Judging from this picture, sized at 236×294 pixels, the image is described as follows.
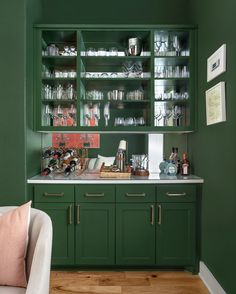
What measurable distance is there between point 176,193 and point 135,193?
0.41 metres

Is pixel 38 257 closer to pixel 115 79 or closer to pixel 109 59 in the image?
pixel 115 79

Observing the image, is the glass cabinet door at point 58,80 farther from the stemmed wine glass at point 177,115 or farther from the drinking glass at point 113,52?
the stemmed wine glass at point 177,115

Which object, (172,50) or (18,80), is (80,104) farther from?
(172,50)

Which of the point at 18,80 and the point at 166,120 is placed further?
the point at 166,120

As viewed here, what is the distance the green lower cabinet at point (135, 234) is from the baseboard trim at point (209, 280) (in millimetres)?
471

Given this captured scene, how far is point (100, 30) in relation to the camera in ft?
10.2

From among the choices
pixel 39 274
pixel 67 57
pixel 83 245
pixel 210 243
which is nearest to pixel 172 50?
pixel 67 57

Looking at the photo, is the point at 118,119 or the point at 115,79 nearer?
the point at 115,79

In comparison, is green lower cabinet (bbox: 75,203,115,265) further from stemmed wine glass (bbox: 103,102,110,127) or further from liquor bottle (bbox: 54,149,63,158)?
stemmed wine glass (bbox: 103,102,110,127)

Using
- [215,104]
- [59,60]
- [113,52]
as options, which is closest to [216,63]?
[215,104]

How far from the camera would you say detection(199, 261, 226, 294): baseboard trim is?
240cm

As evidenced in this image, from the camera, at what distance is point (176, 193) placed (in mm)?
2906

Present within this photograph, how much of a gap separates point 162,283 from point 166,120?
1.67 metres

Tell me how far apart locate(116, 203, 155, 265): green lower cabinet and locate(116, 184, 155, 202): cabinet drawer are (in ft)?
0.16
